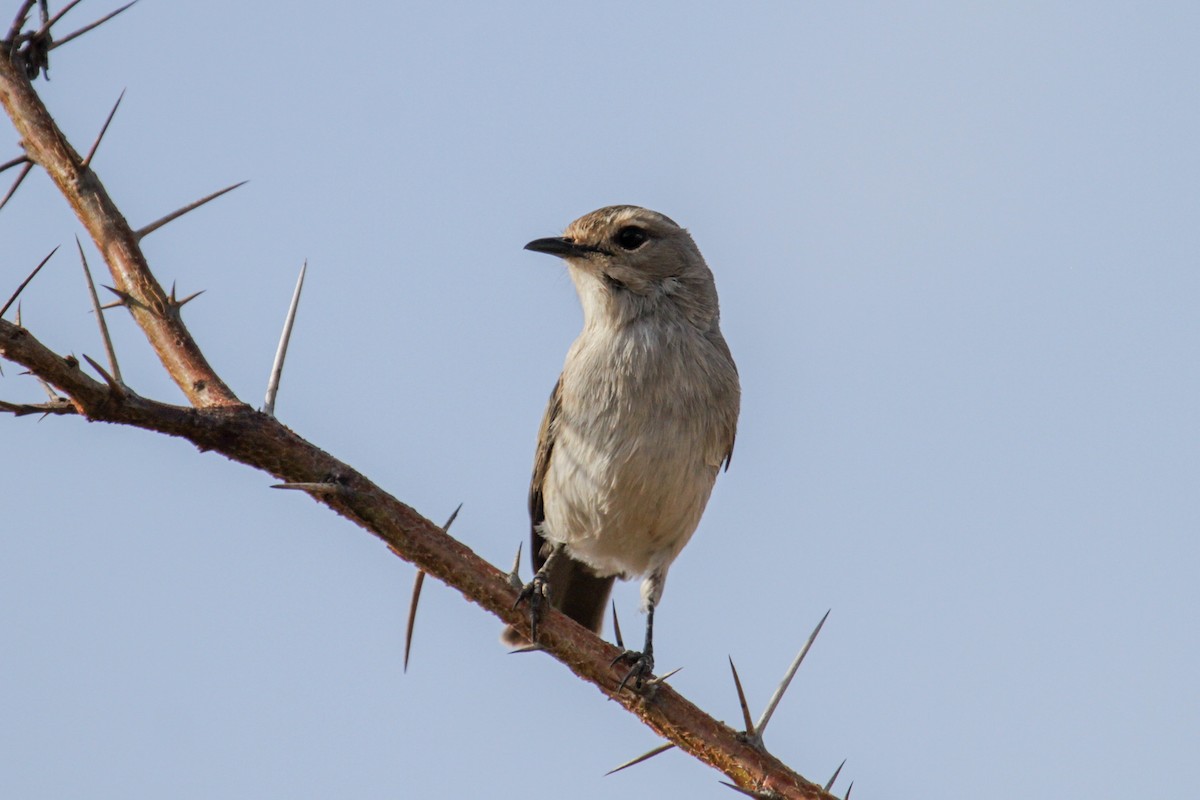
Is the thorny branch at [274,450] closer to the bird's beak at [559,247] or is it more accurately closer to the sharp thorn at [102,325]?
the sharp thorn at [102,325]

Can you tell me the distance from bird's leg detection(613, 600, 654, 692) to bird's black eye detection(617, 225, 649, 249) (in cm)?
205

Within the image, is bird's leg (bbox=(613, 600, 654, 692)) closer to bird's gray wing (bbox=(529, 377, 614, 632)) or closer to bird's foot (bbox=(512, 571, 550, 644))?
bird's foot (bbox=(512, 571, 550, 644))

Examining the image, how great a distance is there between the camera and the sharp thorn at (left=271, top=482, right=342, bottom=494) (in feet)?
10.4

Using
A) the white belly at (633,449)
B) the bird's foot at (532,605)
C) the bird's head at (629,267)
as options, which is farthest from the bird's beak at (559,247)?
the bird's foot at (532,605)

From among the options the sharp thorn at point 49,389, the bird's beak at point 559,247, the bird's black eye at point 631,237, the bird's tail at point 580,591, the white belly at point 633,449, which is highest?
the bird's black eye at point 631,237

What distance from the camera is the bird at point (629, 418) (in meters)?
6.33

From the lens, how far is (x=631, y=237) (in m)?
7.11

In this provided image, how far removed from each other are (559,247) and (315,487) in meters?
3.83

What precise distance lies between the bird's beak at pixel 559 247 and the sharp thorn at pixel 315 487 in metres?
3.70

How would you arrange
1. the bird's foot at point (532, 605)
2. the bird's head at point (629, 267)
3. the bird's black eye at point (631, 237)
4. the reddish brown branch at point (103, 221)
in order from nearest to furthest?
the reddish brown branch at point (103, 221), the bird's foot at point (532, 605), the bird's head at point (629, 267), the bird's black eye at point (631, 237)

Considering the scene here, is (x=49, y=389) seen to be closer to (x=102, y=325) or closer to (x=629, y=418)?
(x=102, y=325)

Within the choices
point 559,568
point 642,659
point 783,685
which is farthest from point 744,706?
point 559,568

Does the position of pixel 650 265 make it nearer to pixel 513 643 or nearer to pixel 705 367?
pixel 705 367

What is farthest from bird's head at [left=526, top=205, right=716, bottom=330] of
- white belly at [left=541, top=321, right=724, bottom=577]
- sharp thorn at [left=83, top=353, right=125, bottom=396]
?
sharp thorn at [left=83, top=353, right=125, bottom=396]
